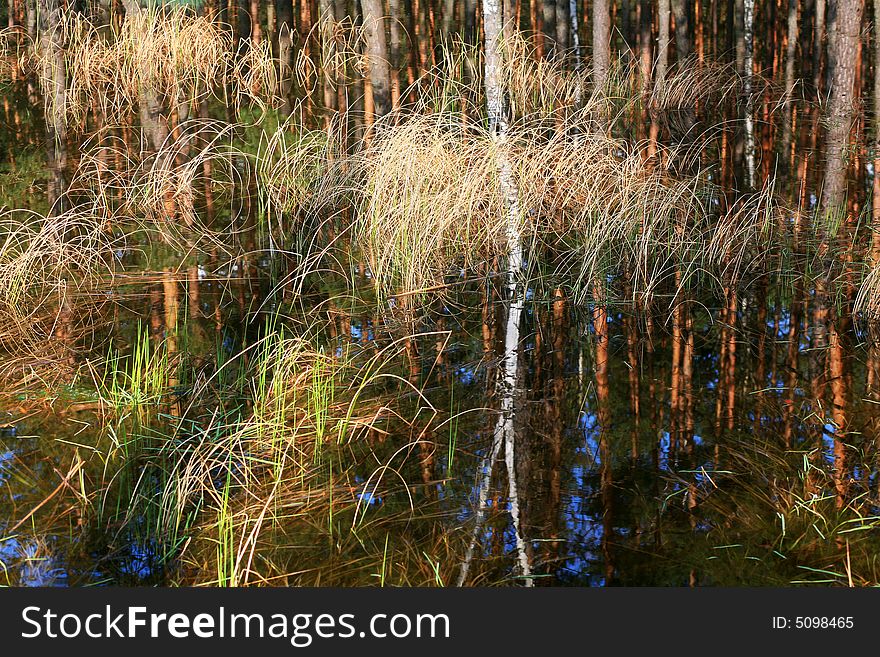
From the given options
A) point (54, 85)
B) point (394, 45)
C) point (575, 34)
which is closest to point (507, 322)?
point (54, 85)

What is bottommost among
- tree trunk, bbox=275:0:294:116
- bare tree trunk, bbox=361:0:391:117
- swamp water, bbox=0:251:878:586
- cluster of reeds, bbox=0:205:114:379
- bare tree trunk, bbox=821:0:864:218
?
swamp water, bbox=0:251:878:586

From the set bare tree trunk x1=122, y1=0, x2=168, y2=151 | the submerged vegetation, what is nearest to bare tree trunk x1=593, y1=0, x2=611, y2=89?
the submerged vegetation

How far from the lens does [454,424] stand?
4477 mm

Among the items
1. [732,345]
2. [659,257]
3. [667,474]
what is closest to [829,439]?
[667,474]

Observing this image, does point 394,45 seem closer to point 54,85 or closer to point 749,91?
point 749,91

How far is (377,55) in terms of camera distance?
979cm

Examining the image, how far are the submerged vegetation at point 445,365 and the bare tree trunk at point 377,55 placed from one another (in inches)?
12.8

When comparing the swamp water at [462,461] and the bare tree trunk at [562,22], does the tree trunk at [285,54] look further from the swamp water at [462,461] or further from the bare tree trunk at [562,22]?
the swamp water at [462,461]

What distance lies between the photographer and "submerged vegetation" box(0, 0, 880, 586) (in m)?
3.56

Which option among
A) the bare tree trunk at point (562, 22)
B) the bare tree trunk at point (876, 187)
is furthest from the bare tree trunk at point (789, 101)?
the bare tree trunk at point (562, 22)

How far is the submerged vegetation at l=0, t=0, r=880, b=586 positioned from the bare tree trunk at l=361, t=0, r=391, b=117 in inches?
12.8

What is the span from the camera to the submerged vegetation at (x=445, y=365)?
3564mm

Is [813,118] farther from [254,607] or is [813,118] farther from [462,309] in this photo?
[254,607]

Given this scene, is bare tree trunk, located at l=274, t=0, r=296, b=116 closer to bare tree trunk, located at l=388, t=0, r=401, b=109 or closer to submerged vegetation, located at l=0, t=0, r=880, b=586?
bare tree trunk, located at l=388, t=0, r=401, b=109
